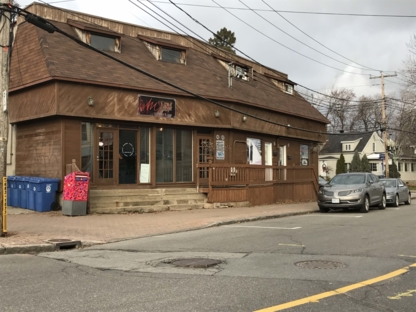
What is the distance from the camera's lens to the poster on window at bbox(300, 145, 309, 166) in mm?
29031

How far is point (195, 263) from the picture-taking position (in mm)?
7828

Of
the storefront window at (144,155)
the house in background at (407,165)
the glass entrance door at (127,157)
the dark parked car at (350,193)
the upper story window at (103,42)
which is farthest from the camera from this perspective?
the house in background at (407,165)

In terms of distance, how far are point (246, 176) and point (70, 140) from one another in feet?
25.0

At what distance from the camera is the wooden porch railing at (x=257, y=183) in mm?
18703

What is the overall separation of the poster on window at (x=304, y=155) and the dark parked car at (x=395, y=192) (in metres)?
7.17

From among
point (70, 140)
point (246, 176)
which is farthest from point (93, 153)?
point (246, 176)

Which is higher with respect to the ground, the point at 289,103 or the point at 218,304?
the point at 289,103

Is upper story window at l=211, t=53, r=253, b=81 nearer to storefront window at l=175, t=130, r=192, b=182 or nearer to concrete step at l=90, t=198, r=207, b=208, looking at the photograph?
storefront window at l=175, t=130, r=192, b=182

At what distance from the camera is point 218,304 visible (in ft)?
17.4

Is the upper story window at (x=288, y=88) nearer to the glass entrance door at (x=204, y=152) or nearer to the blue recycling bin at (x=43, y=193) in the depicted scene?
the glass entrance door at (x=204, y=152)

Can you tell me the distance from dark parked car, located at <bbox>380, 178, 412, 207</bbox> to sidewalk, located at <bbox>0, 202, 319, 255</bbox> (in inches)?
227

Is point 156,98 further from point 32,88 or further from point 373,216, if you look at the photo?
point 373,216

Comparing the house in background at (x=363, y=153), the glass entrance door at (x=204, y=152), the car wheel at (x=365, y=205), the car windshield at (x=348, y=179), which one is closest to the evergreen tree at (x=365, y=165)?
the house in background at (x=363, y=153)

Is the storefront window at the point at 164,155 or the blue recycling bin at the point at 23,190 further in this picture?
the storefront window at the point at 164,155
